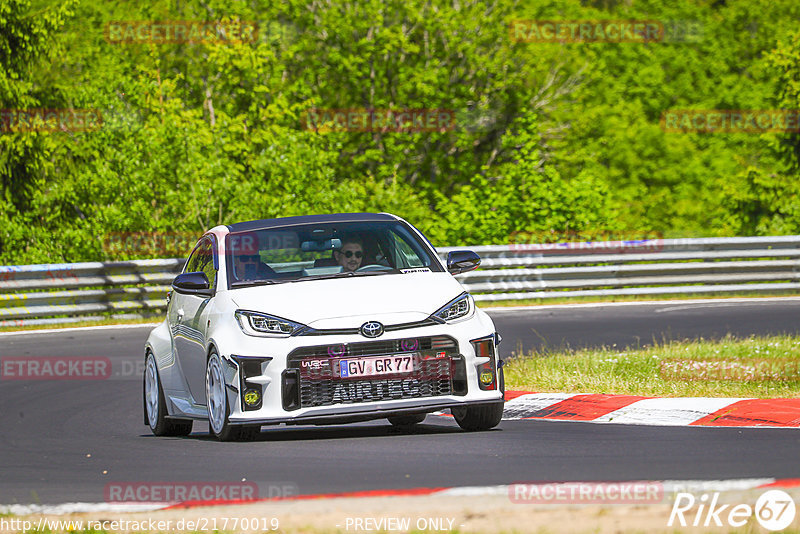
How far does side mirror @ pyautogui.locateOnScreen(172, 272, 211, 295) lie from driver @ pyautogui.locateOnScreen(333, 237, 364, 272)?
2.97ft

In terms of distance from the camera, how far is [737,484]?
618 cm

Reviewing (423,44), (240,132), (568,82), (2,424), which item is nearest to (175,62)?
(240,132)

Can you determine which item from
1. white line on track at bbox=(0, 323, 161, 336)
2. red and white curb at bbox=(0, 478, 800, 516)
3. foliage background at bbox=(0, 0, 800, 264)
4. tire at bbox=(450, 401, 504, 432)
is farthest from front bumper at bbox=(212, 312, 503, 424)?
foliage background at bbox=(0, 0, 800, 264)

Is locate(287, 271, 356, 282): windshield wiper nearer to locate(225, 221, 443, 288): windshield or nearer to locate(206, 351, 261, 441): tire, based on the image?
locate(225, 221, 443, 288): windshield

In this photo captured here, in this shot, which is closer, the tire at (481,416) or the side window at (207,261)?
the tire at (481,416)

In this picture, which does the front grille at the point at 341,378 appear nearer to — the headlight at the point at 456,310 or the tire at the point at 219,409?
the headlight at the point at 456,310

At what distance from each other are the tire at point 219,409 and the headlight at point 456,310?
4.50 feet

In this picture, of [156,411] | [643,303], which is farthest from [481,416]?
[643,303]

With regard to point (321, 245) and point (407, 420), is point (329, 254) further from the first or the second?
point (407, 420)

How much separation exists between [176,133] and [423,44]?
1514cm

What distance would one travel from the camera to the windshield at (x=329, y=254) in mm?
9570

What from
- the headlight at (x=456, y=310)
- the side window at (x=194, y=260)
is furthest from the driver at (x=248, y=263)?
the headlight at (x=456, y=310)

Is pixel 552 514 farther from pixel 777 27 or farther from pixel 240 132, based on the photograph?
pixel 777 27

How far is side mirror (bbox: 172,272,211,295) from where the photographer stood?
9.58 m
